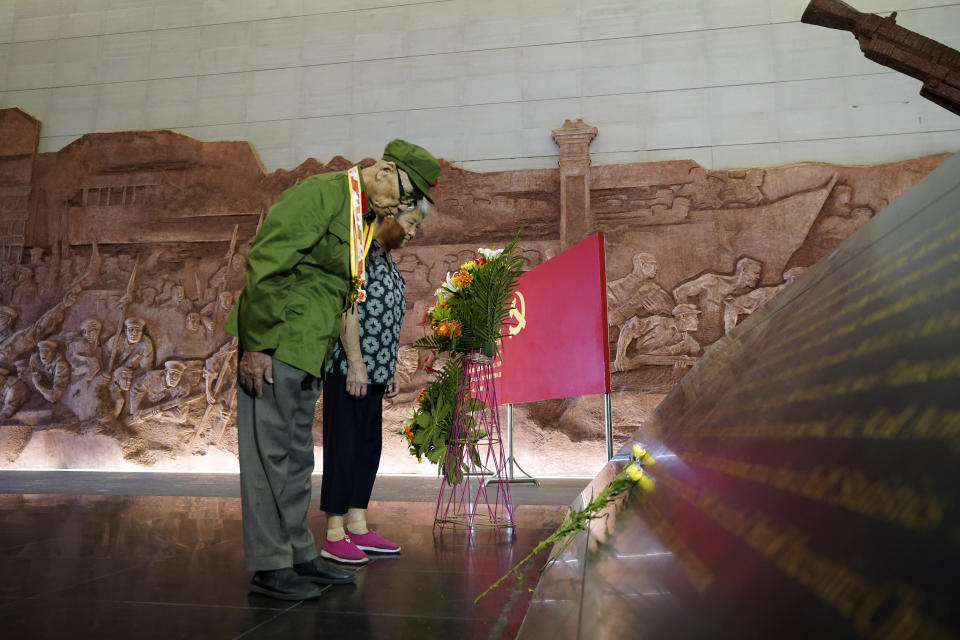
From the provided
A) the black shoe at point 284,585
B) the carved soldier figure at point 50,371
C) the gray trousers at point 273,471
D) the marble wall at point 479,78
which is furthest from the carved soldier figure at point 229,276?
the black shoe at point 284,585

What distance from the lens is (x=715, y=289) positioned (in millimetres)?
6855

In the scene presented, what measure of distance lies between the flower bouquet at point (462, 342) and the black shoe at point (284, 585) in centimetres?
116

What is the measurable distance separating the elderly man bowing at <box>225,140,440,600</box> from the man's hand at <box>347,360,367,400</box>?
0.73 ft

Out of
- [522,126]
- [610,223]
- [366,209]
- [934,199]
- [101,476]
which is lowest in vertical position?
[101,476]

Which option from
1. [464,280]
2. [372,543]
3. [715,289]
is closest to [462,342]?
[464,280]

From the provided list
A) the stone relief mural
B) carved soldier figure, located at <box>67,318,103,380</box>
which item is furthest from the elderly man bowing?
carved soldier figure, located at <box>67,318,103,380</box>

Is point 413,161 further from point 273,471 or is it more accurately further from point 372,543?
point 372,543

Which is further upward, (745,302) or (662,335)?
(745,302)

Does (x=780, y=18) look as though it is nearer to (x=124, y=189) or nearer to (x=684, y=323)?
(x=684, y=323)

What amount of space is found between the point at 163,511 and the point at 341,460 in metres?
1.79

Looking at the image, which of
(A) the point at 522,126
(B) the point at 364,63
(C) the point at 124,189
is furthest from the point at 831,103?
(C) the point at 124,189

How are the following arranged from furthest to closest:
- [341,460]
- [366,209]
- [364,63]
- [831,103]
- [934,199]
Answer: [364,63]
[831,103]
[341,460]
[366,209]
[934,199]

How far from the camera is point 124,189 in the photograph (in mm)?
8242

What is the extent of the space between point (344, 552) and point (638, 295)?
523cm
